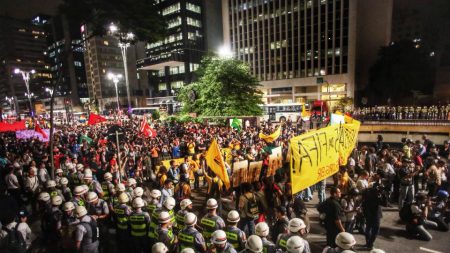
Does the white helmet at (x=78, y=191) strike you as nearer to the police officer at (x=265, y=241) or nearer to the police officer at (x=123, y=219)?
the police officer at (x=123, y=219)

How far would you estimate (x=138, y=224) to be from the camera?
18.3ft

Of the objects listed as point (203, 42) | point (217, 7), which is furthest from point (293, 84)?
point (217, 7)

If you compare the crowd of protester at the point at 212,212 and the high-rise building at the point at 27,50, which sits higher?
the high-rise building at the point at 27,50

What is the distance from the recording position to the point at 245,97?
30.4 meters

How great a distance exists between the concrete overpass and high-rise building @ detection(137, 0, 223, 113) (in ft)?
184

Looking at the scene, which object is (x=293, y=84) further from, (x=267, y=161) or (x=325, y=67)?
(x=267, y=161)

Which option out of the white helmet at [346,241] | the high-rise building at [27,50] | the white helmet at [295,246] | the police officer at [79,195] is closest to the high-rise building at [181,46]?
the high-rise building at [27,50]

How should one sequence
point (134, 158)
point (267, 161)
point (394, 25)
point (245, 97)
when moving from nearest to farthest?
point (267, 161) < point (134, 158) < point (245, 97) < point (394, 25)

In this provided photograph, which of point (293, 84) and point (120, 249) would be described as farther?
point (293, 84)

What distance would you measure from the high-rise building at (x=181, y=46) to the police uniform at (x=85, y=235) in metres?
68.1

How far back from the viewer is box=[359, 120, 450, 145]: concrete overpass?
62.8ft

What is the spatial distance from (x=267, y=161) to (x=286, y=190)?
4.64 ft

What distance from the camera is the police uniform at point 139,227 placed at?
5.56m

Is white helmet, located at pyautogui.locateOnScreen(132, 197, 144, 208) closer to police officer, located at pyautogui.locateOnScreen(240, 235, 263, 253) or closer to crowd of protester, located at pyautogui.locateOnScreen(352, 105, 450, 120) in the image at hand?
police officer, located at pyautogui.locateOnScreen(240, 235, 263, 253)
